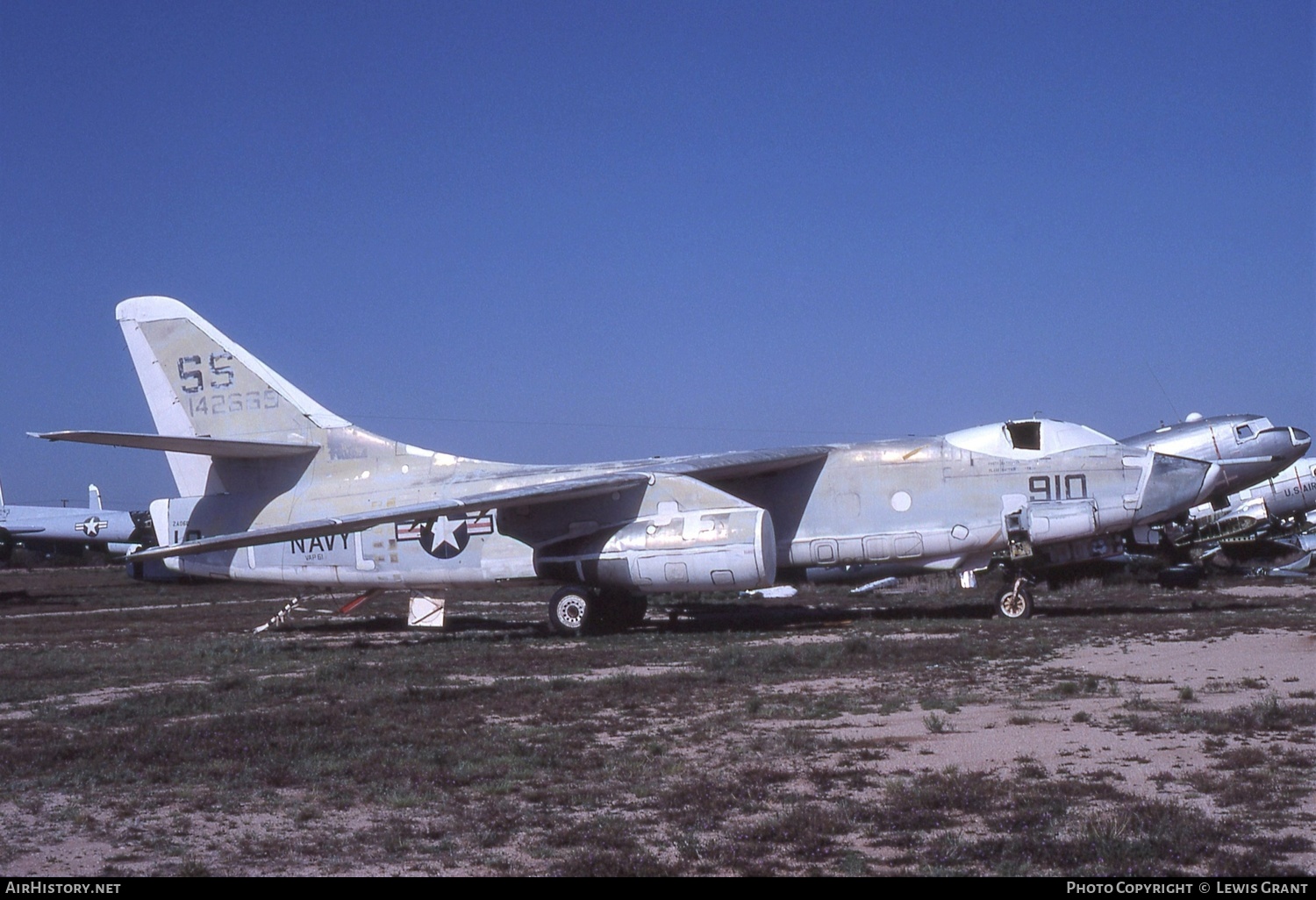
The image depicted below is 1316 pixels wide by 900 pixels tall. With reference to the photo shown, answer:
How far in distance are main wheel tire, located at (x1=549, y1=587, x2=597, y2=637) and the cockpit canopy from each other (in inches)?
236

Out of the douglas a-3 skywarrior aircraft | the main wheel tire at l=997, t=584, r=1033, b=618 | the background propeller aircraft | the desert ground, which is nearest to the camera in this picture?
the desert ground

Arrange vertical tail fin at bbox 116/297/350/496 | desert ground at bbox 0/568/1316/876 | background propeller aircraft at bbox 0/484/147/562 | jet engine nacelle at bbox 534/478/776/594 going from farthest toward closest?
background propeller aircraft at bbox 0/484/147/562 < vertical tail fin at bbox 116/297/350/496 < jet engine nacelle at bbox 534/478/776/594 < desert ground at bbox 0/568/1316/876

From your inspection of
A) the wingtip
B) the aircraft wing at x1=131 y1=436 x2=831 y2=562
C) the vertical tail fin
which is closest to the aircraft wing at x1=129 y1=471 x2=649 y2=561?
the aircraft wing at x1=131 y1=436 x2=831 y2=562

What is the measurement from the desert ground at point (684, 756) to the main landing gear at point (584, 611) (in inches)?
49.7

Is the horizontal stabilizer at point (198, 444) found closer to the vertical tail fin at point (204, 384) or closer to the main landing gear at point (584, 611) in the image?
the vertical tail fin at point (204, 384)

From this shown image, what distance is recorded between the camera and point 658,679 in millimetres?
11820

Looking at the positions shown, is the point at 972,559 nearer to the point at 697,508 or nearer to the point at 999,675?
the point at 697,508

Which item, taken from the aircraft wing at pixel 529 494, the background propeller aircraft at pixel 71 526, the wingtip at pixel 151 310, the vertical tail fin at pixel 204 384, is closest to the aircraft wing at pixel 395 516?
the aircraft wing at pixel 529 494

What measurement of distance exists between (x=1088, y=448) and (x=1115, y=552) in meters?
2.09

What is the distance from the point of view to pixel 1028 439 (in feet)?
57.9

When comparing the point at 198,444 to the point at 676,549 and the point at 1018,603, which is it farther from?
the point at 1018,603

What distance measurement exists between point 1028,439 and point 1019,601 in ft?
8.27

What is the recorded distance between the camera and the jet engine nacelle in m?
16.1

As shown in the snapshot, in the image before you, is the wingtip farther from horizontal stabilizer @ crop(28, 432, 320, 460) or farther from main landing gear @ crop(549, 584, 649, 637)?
main landing gear @ crop(549, 584, 649, 637)
